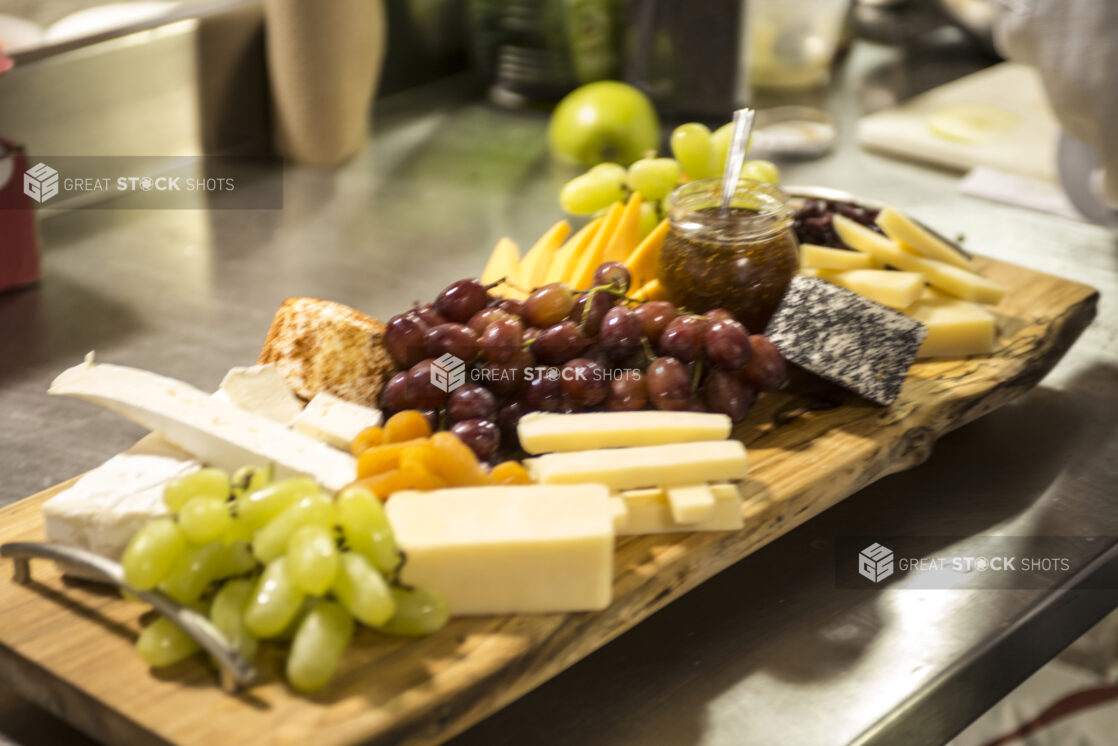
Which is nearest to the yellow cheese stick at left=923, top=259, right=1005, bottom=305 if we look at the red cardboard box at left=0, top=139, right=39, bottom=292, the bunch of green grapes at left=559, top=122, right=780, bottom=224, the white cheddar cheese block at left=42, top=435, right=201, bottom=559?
the bunch of green grapes at left=559, top=122, right=780, bottom=224

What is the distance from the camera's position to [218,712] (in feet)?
2.19

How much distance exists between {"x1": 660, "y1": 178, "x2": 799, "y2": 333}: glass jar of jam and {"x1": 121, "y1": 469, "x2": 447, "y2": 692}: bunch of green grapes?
18.2 inches

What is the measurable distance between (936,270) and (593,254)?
0.36 metres

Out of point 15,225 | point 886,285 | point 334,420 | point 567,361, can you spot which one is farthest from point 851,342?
point 15,225

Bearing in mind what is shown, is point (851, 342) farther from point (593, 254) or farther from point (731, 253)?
point (593, 254)

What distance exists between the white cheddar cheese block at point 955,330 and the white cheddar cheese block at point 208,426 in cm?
60

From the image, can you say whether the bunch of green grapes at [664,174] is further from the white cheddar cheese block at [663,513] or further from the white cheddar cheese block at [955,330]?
the white cheddar cheese block at [663,513]

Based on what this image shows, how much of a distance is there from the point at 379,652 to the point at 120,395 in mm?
310

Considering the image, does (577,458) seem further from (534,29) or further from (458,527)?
(534,29)

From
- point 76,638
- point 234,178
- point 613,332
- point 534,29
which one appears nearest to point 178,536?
point 76,638

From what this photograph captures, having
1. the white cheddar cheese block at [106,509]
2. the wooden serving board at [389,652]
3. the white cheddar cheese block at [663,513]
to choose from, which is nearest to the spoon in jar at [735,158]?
the wooden serving board at [389,652]

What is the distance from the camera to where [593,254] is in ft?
3.81

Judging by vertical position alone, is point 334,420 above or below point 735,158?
below

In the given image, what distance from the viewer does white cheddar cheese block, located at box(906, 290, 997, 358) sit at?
3.59ft
